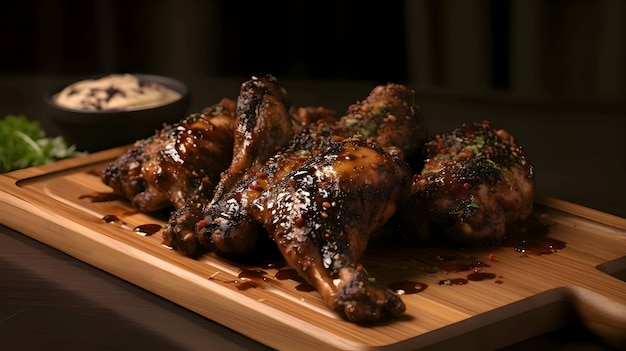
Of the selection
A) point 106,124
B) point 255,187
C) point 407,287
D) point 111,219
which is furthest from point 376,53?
point 407,287

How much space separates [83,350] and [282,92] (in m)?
1.60

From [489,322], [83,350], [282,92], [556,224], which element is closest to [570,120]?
[556,224]

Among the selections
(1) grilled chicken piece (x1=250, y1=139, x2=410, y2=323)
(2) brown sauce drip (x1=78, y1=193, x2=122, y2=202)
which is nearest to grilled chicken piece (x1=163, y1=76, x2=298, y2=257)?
(1) grilled chicken piece (x1=250, y1=139, x2=410, y2=323)

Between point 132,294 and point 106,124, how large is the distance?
2.08 m

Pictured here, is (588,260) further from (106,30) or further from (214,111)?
(106,30)

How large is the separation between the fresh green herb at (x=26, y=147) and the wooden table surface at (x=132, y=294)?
3.53 feet

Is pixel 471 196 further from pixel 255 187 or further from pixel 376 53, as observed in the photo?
pixel 376 53

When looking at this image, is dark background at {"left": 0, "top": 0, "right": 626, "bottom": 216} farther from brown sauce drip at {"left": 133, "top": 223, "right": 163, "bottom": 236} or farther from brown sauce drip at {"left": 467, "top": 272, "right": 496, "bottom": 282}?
brown sauce drip at {"left": 133, "top": 223, "right": 163, "bottom": 236}

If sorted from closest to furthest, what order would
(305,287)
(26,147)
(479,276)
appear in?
(305,287) < (479,276) < (26,147)

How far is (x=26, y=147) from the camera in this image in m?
6.06

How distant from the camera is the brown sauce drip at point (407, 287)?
403cm

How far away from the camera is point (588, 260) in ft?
14.3

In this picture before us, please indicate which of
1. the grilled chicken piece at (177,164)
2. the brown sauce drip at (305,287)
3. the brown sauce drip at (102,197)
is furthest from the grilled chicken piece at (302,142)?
the brown sauce drip at (102,197)

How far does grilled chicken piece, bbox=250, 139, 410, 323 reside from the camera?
3760mm
